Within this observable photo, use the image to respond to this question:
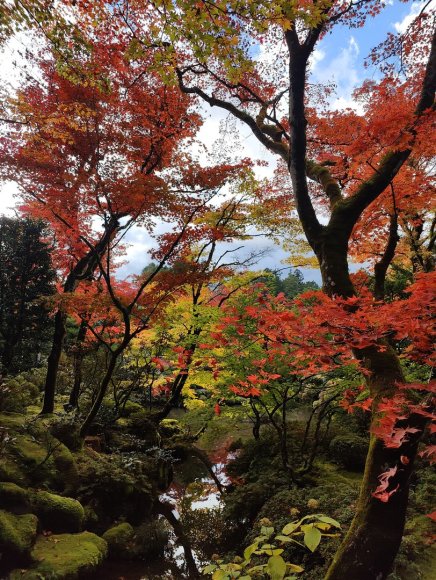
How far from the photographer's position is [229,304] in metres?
8.98

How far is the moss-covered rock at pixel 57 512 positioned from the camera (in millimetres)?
5789

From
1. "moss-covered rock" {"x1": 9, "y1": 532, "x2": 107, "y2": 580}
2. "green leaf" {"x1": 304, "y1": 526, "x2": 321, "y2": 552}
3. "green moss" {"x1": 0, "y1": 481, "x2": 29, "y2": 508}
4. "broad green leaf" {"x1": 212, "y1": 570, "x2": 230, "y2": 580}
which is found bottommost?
"moss-covered rock" {"x1": 9, "y1": 532, "x2": 107, "y2": 580}

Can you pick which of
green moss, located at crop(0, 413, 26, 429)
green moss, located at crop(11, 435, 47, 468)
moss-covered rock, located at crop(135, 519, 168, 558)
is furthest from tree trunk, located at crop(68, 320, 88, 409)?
moss-covered rock, located at crop(135, 519, 168, 558)

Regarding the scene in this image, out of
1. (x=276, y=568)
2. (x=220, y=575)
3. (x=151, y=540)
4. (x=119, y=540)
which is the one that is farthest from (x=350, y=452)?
(x=276, y=568)

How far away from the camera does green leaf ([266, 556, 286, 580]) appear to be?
1.59 m

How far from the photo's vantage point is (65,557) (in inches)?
200

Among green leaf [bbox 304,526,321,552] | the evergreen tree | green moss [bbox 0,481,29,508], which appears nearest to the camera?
green leaf [bbox 304,526,321,552]

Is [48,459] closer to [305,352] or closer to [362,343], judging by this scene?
[305,352]

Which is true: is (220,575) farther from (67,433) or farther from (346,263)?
(67,433)

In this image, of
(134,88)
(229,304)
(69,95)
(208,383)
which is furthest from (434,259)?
(69,95)

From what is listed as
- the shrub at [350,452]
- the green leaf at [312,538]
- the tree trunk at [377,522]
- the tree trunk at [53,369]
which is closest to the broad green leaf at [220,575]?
the green leaf at [312,538]

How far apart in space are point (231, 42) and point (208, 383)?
7247 millimetres

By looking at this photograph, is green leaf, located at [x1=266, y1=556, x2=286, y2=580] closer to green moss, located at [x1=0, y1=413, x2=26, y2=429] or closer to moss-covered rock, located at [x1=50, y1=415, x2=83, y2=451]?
green moss, located at [x1=0, y1=413, x2=26, y2=429]

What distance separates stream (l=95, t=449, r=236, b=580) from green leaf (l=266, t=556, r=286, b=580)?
17.7 ft
